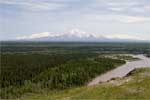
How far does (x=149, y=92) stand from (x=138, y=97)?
8.38ft

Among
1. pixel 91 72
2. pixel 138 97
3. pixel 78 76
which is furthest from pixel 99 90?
pixel 91 72

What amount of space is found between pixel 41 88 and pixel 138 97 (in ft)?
136

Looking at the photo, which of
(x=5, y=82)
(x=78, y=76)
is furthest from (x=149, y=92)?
(x=78, y=76)

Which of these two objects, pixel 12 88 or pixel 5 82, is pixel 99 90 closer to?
pixel 12 88

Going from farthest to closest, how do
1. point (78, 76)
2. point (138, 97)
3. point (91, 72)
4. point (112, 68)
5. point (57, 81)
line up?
point (112, 68) → point (91, 72) → point (78, 76) → point (57, 81) → point (138, 97)

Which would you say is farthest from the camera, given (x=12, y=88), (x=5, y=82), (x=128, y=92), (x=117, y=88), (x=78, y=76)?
(x=78, y=76)

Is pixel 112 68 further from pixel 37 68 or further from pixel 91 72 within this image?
pixel 37 68

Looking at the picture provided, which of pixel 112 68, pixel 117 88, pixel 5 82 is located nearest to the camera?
pixel 117 88

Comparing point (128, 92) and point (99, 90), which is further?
point (99, 90)

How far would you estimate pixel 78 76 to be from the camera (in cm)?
9431

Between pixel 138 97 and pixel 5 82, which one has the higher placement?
pixel 138 97

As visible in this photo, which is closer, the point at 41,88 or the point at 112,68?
the point at 41,88

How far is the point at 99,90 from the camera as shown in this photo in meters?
45.2

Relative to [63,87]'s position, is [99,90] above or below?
above
